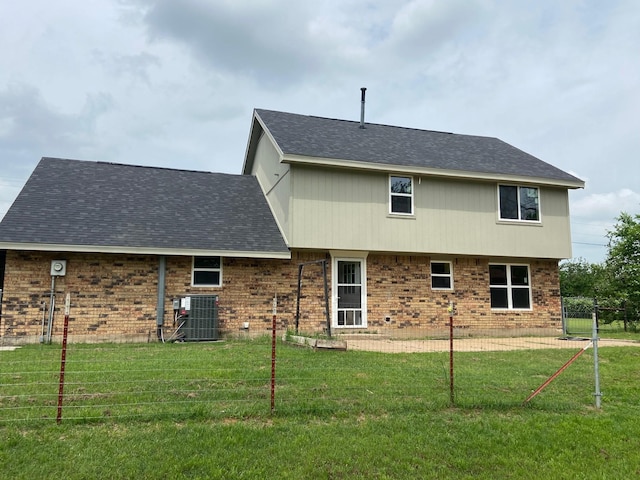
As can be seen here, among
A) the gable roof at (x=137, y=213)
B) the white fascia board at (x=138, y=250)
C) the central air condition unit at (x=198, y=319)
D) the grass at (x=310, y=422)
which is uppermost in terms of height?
the gable roof at (x=137, y=213)

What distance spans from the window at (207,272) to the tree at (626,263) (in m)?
16.3

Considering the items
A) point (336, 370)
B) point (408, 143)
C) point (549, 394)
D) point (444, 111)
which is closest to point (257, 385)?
point (336, 370)

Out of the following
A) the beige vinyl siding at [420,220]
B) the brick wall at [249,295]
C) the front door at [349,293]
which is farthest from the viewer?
the front door at [349,293]

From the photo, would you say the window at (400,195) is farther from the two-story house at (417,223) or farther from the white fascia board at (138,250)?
the white fascia board at (138,250)

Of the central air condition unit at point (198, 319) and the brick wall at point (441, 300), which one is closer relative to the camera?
the central air condition unit at point (198, 319)

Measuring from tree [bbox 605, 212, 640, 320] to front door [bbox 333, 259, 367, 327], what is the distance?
12.0m

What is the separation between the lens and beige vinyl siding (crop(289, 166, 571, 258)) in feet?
47.3

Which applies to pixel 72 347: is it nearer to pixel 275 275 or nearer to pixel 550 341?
pixel 275 275

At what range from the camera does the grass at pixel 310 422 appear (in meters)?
4.71

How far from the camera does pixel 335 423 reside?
5859mm

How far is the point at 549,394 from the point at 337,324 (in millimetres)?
7905

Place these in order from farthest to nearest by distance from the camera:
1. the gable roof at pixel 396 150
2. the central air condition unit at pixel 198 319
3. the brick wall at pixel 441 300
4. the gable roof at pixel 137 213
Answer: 1. the brick wall at pixel 441 300
2. the gable roof at pixel 396 150
3. the central air condition unit at pixel 198 319
4. the gable roof at pixel 137 213

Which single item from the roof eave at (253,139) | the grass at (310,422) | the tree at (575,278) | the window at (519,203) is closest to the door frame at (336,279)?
the roof eave at (253,139)

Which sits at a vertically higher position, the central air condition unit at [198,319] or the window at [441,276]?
the window at [441,276]
